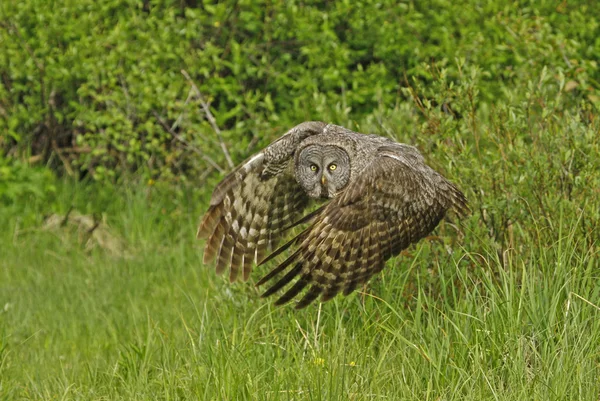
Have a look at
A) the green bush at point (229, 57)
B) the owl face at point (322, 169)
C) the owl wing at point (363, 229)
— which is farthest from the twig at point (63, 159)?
the owl wing at point (363, 229)

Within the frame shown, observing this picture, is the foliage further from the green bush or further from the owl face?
the owl face

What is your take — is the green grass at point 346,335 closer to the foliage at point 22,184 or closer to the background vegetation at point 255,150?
the background vegetation at point 255,150

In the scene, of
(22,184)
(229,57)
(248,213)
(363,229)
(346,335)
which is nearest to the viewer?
(363,229)

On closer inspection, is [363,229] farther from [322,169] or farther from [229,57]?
[229,57]

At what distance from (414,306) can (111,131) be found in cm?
401

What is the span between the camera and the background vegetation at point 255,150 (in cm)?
477

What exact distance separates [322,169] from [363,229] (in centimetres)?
83

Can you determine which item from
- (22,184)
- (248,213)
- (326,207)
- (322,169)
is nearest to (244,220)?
(248,213)

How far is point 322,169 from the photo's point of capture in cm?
580

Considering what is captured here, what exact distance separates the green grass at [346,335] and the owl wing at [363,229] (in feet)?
0.64

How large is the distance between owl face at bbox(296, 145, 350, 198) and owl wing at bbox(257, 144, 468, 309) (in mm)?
579

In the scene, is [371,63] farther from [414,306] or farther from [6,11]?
[414,306]

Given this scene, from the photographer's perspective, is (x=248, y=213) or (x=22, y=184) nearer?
(x=248, y=213)

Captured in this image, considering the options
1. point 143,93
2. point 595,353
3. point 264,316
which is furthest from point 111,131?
point 595,353
